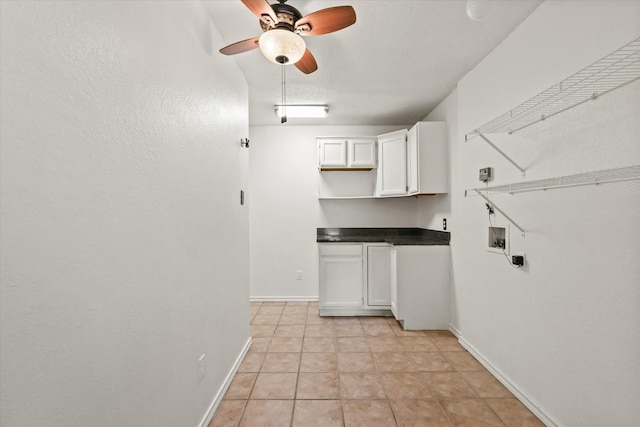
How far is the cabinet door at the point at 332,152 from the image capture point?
12.2 feet

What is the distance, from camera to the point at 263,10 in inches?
58.9

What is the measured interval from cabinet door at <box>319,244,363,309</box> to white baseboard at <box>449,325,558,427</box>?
1.16 metres

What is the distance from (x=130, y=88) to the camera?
1.03m

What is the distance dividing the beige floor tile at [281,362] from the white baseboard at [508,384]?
1513 millimetres

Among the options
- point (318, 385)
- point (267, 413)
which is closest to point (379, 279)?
point (318, 385)

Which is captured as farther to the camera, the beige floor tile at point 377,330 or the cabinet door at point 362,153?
the cabinet door at point 362,153

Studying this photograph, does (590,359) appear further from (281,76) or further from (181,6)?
(281,76)

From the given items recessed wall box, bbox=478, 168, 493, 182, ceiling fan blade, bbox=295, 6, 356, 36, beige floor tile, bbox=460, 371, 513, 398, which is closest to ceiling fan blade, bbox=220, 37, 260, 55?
ceiling fan blade, bbox=295, 6, 356, 36

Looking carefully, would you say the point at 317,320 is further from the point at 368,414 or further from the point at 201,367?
the point at 201,367

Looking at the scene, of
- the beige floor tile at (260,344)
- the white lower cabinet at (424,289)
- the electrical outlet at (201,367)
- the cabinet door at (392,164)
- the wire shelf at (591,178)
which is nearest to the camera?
the wire shelf at (591,178)

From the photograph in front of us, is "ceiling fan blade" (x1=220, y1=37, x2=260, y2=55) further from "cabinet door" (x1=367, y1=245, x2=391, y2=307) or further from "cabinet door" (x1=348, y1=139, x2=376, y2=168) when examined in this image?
"cabinet door" (x1=367, y1=245, x2=391, y2=307)

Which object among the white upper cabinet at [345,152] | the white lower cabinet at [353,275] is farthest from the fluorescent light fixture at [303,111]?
the white lower cabinet at [353,275]

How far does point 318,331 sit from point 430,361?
3.72 ft

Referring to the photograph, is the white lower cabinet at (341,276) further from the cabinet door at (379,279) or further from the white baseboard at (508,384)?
the white baseboard at (508,384)
